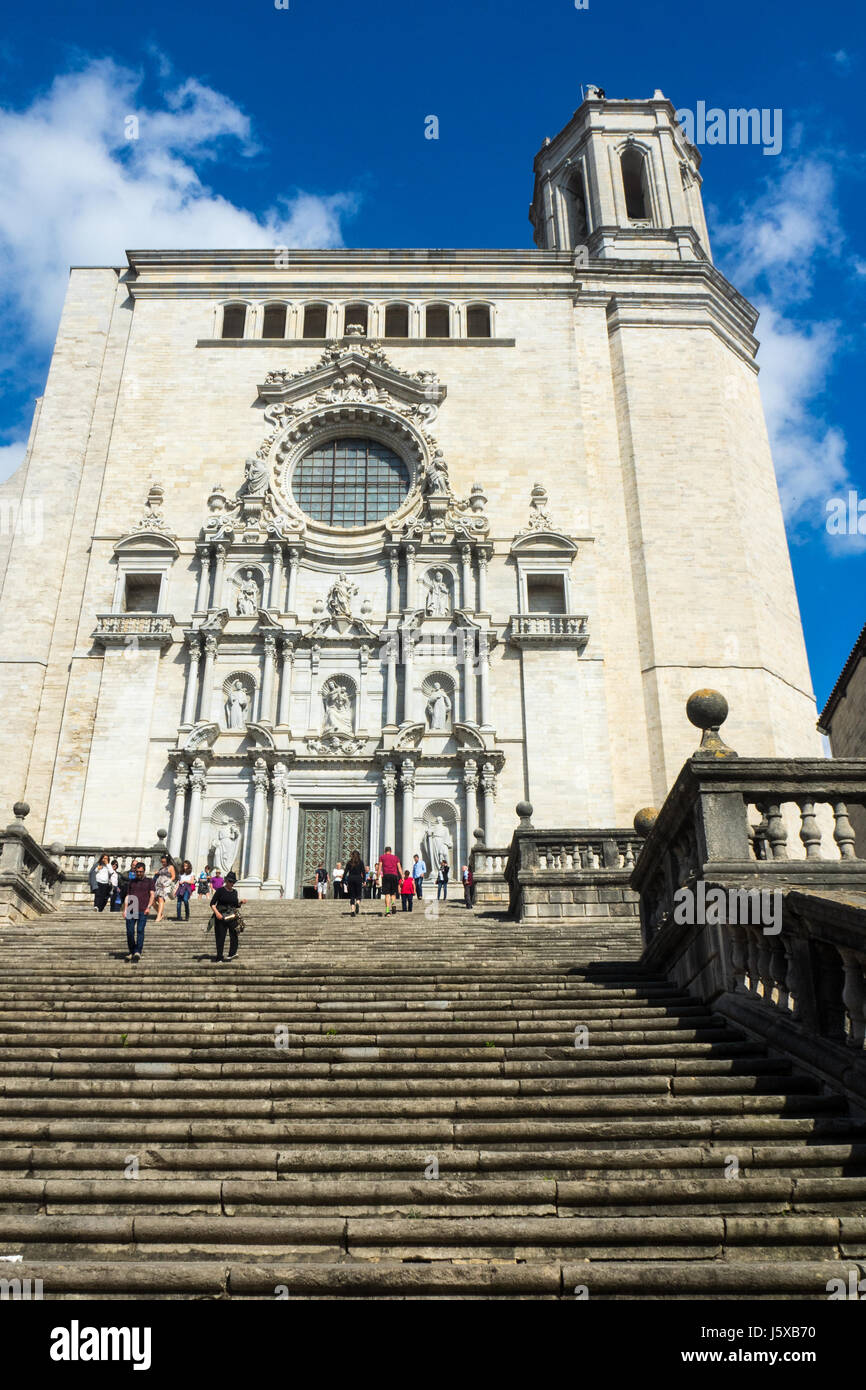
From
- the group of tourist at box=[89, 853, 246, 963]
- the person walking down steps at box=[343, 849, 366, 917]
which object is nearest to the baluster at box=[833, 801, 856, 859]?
the group of tourist at box=[89, 853, 246, 963]

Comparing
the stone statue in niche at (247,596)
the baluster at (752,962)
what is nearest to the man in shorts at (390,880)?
the stone statue in niche at (247,596)

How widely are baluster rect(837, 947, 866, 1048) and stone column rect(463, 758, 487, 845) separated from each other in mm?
16068

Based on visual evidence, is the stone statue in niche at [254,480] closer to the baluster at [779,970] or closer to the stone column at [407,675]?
the stone column at [407,675]

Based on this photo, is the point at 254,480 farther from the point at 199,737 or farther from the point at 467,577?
the point at 199,737

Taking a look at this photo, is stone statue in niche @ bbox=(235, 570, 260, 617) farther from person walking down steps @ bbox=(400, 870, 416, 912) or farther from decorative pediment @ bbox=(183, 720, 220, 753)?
person walking down steps @ bbox=(400, 870, 416, 912)

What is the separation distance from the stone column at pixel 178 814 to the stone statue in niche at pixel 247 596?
4191 millimetres

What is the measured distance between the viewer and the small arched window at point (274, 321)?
29.2 meters

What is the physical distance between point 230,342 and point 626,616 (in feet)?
42.6

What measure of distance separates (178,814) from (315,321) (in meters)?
15.0

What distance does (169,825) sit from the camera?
22.1m

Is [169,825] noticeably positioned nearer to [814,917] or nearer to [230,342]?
[230,342]

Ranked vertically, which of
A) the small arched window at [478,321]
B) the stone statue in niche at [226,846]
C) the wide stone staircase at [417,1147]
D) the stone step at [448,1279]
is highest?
the small arched window at [478,321]

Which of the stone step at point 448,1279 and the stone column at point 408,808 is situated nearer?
the stone step at point 448,1279
